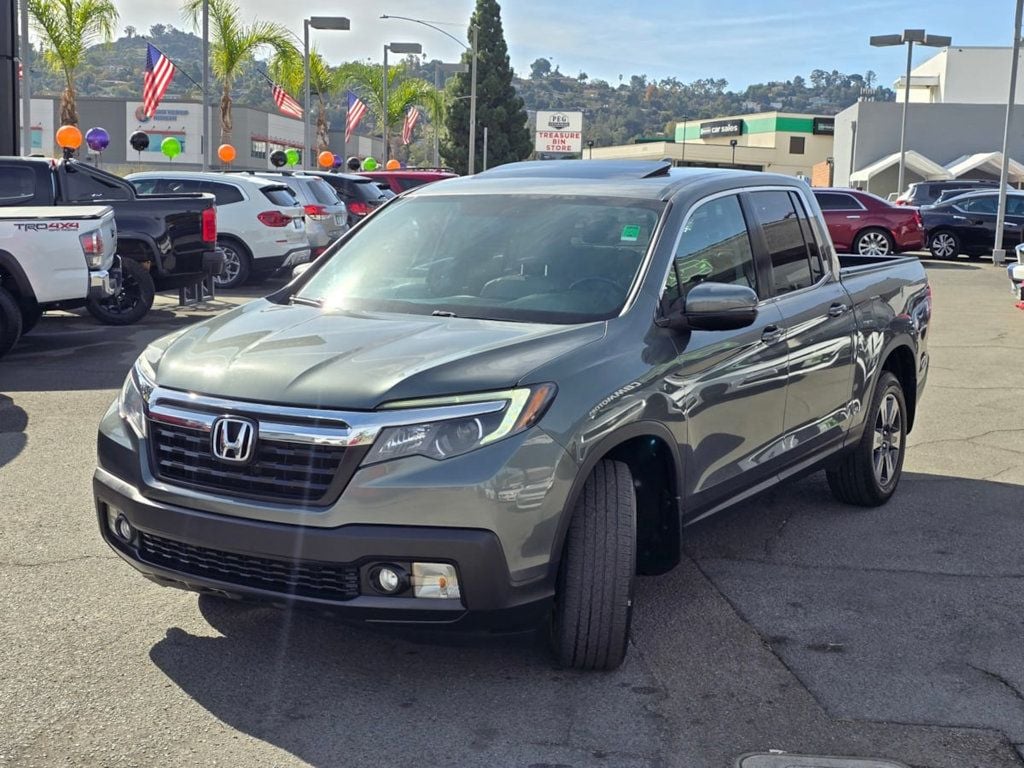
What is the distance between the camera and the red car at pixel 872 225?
2608 cm

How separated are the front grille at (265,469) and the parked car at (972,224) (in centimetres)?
2706

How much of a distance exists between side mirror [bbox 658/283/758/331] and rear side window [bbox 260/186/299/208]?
14.5m

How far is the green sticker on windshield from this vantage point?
5.10 metres

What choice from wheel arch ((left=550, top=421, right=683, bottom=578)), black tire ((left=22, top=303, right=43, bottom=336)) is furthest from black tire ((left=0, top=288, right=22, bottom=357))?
wheel arch ((left=550, top=421, right=683, bottom=578))

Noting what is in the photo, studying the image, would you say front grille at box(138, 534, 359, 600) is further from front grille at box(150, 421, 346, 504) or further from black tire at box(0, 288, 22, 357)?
black tire at box(0, 288, 22, 357)

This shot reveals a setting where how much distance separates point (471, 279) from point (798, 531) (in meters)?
2.36

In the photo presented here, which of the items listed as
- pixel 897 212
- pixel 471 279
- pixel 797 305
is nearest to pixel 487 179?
pixel 471 279

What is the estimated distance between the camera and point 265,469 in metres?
4.03

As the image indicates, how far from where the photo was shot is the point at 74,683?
4.27 meters

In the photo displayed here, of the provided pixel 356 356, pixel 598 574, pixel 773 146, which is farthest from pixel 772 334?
pixel 773 146

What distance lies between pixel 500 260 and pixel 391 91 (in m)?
64.3

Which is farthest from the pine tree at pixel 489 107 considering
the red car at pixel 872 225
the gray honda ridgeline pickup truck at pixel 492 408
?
the gray honda ridgeline pickup truck at pixel 492 408

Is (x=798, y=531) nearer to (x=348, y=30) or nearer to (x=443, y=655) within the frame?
(x=443, y=655)

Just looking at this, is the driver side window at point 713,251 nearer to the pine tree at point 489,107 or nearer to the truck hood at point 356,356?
the truck hood at point 356,356
